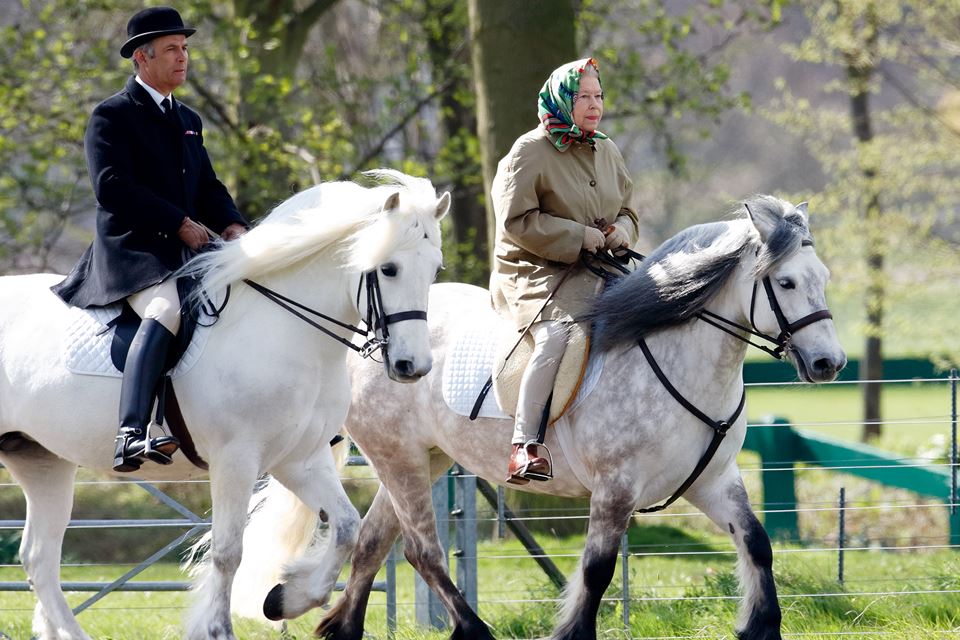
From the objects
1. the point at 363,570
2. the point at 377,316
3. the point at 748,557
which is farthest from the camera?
the point at 363,570

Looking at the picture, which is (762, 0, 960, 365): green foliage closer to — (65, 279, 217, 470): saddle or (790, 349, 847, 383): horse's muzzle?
(790, 349, 847, 383): horse's muzzle

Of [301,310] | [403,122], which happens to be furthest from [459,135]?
[301,310]

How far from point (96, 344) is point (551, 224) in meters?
2.08

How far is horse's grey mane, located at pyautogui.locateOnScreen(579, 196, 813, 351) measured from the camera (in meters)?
5.33

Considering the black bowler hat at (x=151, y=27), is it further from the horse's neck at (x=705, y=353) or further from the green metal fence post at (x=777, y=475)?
the green metal fence post at (x=777, y=475)

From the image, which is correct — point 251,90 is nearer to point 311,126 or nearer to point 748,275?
point 311,126

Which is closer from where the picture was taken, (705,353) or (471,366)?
(705,353)

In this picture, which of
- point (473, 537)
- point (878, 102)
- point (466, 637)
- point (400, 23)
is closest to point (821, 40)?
point (400, 23)

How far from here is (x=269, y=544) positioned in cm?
641

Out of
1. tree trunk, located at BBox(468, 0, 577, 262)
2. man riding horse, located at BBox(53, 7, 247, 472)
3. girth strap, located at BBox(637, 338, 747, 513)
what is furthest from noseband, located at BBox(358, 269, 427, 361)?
tree trunk, located at BBox(468, 0, 577, 262)

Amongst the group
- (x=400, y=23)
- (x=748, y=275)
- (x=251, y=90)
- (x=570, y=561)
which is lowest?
(x=570, y=561)

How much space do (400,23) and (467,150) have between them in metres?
2.50

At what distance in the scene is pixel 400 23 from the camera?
49.2 ft

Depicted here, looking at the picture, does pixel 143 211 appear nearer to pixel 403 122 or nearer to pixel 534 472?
pixel 534 472
